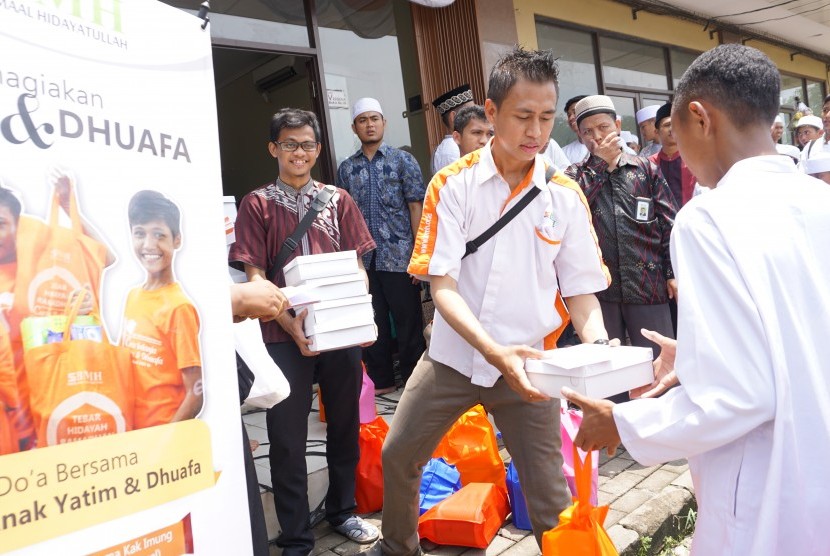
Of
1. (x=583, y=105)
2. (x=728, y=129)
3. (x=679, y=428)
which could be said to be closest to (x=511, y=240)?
(x=728, y=129)

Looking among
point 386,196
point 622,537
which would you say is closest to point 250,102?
point 386,196

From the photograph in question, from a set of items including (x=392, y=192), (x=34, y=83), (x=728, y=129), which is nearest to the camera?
(x=34, y=83)

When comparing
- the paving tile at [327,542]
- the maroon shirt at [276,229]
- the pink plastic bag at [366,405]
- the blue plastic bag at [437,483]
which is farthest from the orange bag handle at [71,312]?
the pink plastic bag at [366,405]

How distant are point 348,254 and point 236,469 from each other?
141 centimetres

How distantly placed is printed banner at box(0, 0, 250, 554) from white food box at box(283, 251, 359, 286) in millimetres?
1112

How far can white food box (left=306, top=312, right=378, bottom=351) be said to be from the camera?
9.36 ft

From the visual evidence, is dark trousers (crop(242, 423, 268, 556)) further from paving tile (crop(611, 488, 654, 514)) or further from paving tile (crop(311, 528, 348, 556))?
paving tile (crop(611, 488, 654, 514))

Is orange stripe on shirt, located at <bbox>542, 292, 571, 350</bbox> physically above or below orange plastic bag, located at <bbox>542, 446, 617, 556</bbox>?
above

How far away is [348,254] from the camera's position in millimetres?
2902

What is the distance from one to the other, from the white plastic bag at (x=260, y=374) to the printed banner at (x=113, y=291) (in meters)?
0.71

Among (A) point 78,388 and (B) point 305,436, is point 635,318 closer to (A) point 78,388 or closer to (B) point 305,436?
(B) point 305,436

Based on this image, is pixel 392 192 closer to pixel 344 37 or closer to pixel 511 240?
pixel 344 37

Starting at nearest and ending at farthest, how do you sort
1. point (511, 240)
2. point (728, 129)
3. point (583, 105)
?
point (728, 129) → point (511, 240) → point (583, 105)

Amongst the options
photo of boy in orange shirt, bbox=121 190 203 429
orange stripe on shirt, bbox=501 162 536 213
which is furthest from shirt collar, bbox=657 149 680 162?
photo of boy in orange shirt, bbox=121 190 203 429
